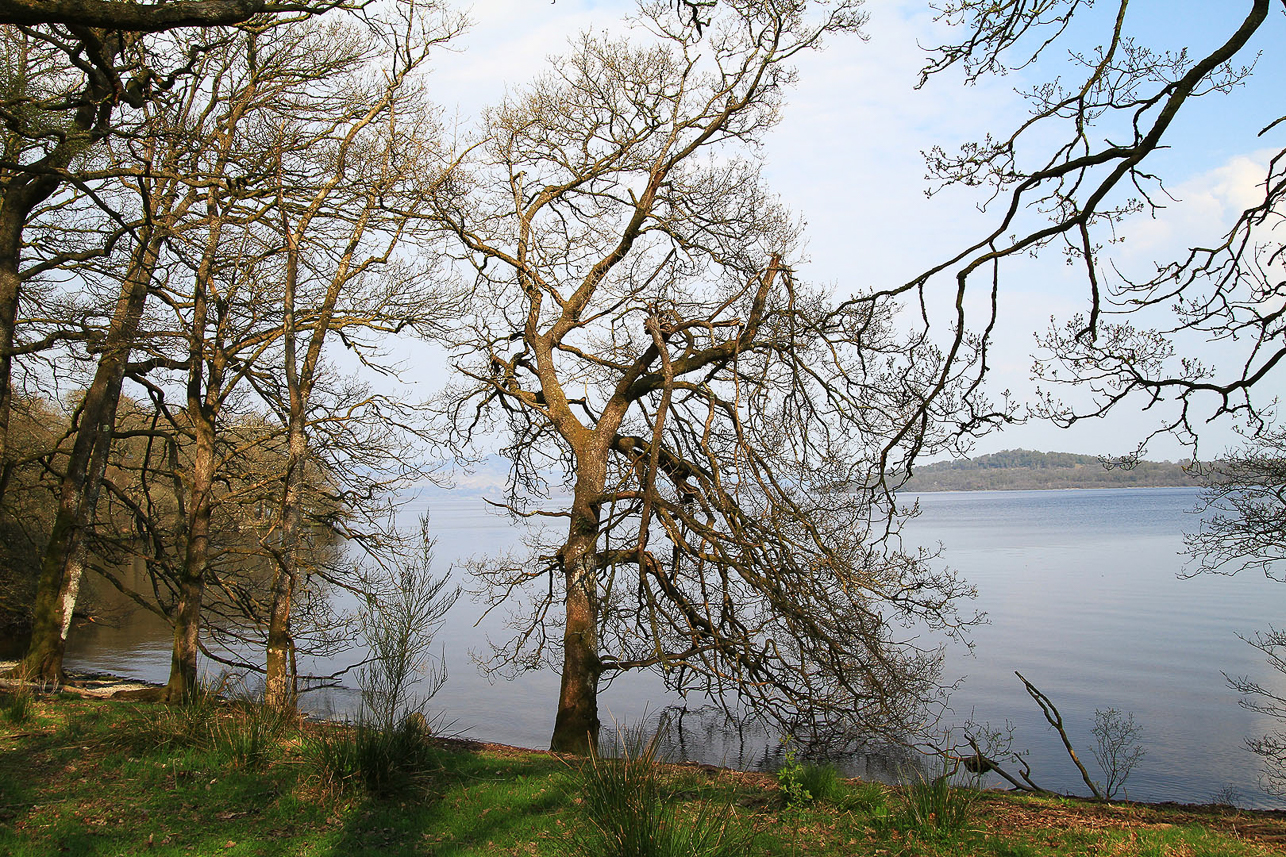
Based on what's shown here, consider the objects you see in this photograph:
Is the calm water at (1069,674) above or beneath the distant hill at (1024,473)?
beneath

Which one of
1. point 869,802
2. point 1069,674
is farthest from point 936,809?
point 1069,674

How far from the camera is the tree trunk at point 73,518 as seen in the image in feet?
32.3

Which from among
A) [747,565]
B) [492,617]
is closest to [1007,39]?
[747,565]

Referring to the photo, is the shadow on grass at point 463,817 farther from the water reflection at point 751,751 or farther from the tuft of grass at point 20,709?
the water reflection at point 751,751

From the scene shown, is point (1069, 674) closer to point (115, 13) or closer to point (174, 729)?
point (174, 729)

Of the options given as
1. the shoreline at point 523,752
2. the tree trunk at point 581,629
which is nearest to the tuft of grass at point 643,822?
the shoreline at point 523,752

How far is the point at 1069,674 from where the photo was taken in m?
19.5

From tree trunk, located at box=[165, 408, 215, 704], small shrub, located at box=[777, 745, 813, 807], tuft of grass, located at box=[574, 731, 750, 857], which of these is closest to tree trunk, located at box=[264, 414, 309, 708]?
tree trunk, located at box=[165, 408, 215, 704]

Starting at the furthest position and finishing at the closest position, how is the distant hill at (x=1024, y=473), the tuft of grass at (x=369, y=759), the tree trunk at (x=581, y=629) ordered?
the distant hill at (x=1024, y=473) < the tree trunk at (x=581, y=629) < the tuft of grass at (x=369, y=759)

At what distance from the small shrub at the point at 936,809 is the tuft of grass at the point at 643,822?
1527mm

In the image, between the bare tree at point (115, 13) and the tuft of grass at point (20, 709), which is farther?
the tuft of grass at point (20, 709)

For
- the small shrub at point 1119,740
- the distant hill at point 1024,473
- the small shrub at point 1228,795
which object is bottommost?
the small shrub at point 1228,795

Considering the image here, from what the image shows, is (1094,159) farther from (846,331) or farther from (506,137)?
(506,137)

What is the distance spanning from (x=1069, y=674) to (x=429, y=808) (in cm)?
1833
